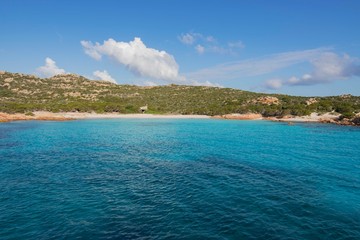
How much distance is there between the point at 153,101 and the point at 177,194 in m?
130

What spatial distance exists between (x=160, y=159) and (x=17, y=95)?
143 metres

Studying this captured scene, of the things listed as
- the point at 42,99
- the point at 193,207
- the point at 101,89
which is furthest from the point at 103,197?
the point at 101,89

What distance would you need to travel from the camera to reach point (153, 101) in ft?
494

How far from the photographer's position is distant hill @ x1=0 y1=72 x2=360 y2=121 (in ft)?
366

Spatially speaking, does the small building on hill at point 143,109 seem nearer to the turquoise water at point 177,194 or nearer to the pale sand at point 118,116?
the pale sand at point 118,116

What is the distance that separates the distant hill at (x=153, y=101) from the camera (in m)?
111

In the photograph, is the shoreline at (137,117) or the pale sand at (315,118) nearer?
the shoreline at (137,117)

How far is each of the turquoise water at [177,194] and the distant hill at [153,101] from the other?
77428 mm

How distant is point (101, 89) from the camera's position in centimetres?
18588

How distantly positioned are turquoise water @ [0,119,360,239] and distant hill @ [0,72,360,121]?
77.4 metres

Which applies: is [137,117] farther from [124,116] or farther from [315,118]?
[315,118]

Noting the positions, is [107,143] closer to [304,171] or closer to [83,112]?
[304,171]

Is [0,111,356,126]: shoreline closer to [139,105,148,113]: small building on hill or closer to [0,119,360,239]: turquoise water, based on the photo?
[139,105,148,113]: small building on hill

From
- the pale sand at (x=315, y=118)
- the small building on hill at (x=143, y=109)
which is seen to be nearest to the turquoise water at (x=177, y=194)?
the pale sand at (x=315, y=118)
